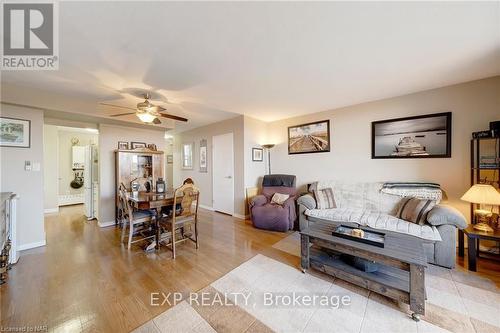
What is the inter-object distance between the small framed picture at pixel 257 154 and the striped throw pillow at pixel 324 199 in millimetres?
1653

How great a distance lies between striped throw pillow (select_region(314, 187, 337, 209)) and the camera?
325 cm

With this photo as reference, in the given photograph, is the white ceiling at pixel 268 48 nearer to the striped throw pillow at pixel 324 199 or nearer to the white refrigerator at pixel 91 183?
the striped throw pillow at pixel 324 199

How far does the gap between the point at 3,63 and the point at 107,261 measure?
253 centimetres

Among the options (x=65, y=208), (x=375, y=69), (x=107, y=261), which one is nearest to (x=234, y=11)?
(x=375, y=69)

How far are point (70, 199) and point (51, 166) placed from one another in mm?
1169

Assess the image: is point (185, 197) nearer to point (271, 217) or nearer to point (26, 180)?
point (271, 217)

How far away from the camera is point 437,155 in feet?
9.12

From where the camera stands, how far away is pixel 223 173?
468 cm

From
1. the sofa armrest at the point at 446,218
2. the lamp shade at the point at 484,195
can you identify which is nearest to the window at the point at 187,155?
the sofa armrest at the point at 446,218

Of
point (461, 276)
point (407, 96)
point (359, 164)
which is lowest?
point (461, 276)

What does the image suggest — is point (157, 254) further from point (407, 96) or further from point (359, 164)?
point (407, 96)

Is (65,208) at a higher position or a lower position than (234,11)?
lower

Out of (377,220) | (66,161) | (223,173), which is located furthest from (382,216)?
(66,161)

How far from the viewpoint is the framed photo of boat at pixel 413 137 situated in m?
2.75
